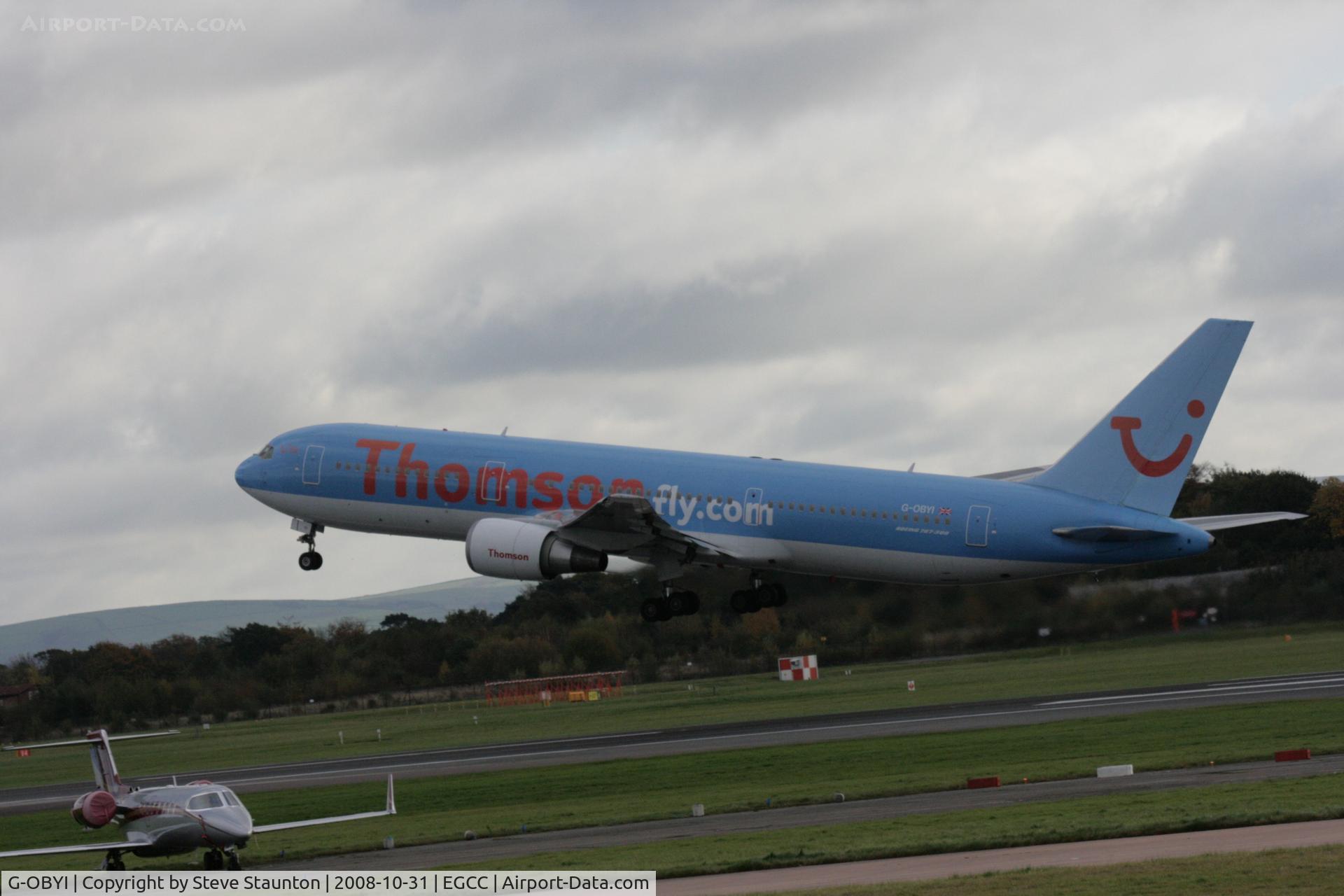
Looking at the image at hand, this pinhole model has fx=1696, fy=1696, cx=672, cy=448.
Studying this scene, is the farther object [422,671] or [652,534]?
[422,671]

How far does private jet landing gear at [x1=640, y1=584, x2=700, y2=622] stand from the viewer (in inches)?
2093

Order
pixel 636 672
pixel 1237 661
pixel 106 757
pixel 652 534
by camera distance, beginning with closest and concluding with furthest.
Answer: pixel 106 757 < pixel 652 534 < pixel 1237 661 < pixel 636 672

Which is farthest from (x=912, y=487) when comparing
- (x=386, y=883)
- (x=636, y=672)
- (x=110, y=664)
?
(x=110, y=664)

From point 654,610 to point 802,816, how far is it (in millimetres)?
15810

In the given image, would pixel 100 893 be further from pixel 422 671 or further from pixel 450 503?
pixel 422 671

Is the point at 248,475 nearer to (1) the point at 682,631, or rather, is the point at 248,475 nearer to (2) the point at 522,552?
(2) the point at 522,552

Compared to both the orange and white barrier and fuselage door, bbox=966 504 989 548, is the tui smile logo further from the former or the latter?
the orange and white barrier

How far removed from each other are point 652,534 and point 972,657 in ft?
87.0

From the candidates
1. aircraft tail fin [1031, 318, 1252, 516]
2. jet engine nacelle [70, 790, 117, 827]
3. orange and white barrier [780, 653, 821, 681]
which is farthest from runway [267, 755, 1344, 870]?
orange and white barrier [780, 653, 821, 681]

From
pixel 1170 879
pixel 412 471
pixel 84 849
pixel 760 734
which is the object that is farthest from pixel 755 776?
pixel 1170 879

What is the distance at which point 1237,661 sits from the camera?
218ft

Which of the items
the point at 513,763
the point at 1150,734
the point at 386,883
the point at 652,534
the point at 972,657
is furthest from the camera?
the point at 972,657

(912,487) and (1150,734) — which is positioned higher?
(912,487)

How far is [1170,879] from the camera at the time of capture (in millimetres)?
24125
